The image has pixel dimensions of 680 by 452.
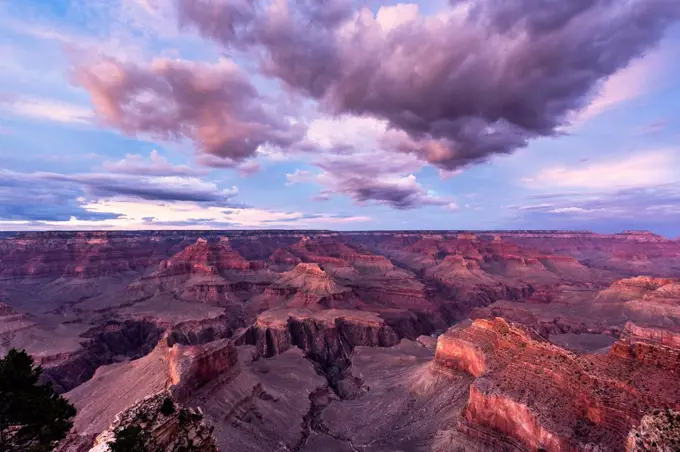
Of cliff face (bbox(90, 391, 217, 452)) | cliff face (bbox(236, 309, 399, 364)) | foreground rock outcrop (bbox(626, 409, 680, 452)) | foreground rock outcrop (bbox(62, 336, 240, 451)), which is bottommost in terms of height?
cliff face (bbox(236, 309, 399, 364))

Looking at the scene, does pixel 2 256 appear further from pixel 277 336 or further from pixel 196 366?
pixel 196 366

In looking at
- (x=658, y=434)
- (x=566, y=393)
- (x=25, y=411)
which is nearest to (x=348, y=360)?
(x=566, y=393)

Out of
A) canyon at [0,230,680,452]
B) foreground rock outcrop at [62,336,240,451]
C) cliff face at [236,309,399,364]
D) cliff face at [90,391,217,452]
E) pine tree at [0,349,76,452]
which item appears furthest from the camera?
cliff face at [236,309,399,364]

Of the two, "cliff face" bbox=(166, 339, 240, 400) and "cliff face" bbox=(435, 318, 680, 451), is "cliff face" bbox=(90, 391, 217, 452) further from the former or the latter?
"cliff face" bbox=(435, 318, 680, 451)

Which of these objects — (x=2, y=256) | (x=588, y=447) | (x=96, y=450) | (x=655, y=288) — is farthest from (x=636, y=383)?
(x=2, y=256)

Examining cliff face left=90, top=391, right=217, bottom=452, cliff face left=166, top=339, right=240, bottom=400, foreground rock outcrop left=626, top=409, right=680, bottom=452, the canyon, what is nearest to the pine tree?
the canyon

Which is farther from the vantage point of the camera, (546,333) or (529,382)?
(546,333)

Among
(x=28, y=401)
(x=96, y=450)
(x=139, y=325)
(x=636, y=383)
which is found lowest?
(x=139, y=325)
